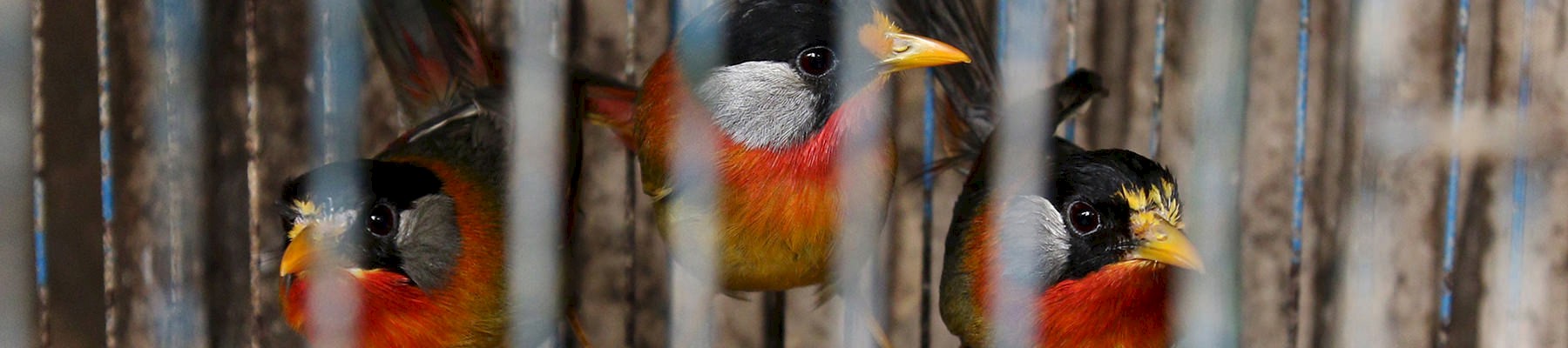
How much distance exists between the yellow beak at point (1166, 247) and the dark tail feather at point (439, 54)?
383mm

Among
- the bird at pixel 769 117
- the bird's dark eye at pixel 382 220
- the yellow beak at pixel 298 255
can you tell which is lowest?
the yellow beak at pixel 298 255

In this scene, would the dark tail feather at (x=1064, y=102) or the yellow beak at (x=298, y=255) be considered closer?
the yellow beak at (x=298, y=255)

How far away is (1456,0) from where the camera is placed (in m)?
0.79

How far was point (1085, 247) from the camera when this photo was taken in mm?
622

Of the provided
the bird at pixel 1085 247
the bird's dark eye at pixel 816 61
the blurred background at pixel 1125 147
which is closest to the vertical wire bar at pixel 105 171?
the blurred background at pixel 1125 147

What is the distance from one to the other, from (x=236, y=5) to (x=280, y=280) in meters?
0.18

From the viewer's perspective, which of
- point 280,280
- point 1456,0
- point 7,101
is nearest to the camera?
point 7,101

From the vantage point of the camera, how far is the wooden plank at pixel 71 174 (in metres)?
0.66

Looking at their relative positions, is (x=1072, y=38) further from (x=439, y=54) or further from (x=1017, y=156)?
(x=439, y=54)

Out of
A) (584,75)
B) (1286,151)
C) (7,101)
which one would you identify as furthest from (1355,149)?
(7,101)

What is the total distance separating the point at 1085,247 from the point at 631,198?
315 mm

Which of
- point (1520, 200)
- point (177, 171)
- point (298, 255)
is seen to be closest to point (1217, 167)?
point (1520, 200)

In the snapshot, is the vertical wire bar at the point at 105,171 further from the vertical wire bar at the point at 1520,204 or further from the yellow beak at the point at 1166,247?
the vertical wire bar at the point at 1520,204

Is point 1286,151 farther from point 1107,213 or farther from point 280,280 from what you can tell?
point 280,280
